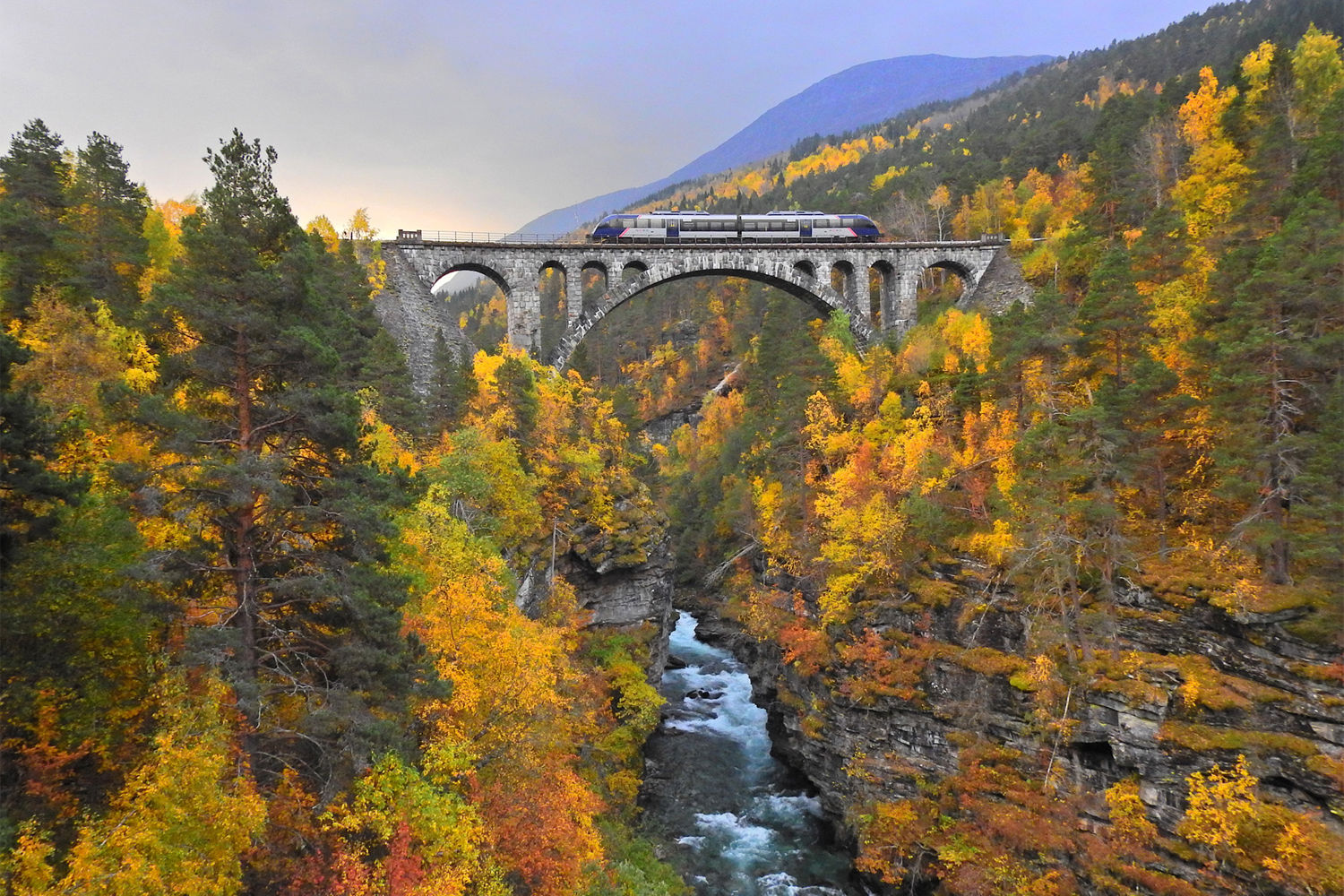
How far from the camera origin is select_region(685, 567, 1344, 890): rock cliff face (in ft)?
53.7

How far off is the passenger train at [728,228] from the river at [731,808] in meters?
33.2

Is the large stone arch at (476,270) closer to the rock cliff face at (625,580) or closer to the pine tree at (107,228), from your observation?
the pine tree at (107,228)

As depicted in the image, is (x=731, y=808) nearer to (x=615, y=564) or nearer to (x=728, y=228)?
(x=615, y=564)

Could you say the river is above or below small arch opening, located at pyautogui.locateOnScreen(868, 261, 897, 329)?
below

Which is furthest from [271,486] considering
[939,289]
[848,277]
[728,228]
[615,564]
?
[939,289]

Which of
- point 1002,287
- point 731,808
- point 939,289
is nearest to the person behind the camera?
point 731,808

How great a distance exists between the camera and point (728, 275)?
172 feet

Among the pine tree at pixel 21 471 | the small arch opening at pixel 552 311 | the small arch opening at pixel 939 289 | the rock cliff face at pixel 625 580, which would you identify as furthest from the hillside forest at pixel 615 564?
the small arch opening at pixel 552 311

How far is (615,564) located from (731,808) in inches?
486

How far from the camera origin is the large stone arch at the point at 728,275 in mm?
50031

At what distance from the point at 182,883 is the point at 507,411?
21942 millimetres

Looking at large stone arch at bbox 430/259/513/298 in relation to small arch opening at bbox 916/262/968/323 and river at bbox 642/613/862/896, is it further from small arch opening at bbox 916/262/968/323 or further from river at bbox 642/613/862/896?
small arch opening at bbox 916/262/968/323

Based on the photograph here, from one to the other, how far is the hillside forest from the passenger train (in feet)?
53.2

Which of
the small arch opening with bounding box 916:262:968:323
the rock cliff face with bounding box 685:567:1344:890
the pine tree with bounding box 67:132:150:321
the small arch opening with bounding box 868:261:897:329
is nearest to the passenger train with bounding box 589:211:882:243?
the small arch opening with bounding box 868:261:897:329
